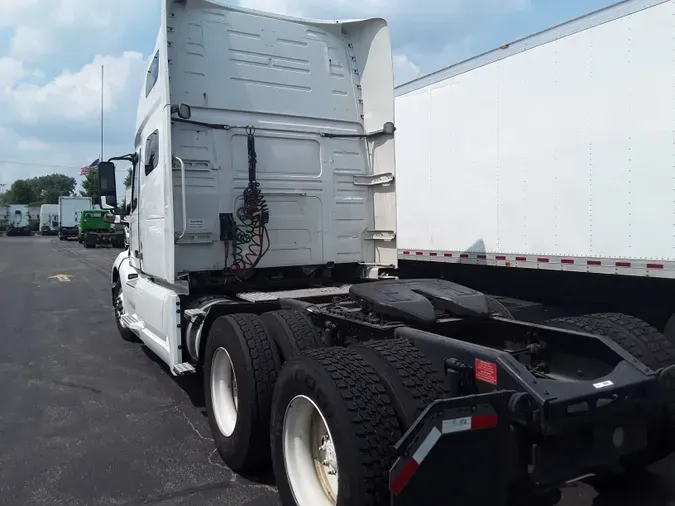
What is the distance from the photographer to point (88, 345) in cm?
856

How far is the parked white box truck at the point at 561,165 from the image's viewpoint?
5.38 m

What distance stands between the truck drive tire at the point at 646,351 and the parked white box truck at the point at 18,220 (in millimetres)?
78030

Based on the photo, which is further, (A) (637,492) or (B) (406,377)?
(A) (637,492)

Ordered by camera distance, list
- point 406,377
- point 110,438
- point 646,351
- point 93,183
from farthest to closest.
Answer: point 93,183
point 110,438
point 646,351
point 406,377

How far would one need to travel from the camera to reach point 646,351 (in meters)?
3.41

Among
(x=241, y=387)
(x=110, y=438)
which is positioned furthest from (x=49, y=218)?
(x=241, y=387)

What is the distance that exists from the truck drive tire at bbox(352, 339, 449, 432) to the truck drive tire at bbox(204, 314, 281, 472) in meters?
0.99

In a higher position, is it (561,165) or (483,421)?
(561,165)

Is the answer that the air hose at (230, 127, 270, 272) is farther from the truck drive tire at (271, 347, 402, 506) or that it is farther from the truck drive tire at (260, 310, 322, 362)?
the truck drive tire at (271, 347, 402, 506)

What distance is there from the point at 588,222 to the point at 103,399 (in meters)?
5.22

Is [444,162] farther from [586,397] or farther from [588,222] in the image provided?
[586,397]

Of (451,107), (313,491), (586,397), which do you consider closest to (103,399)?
(313,491)

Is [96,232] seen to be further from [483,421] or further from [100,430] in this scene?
[483,421]

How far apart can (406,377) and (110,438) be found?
3107 mm
